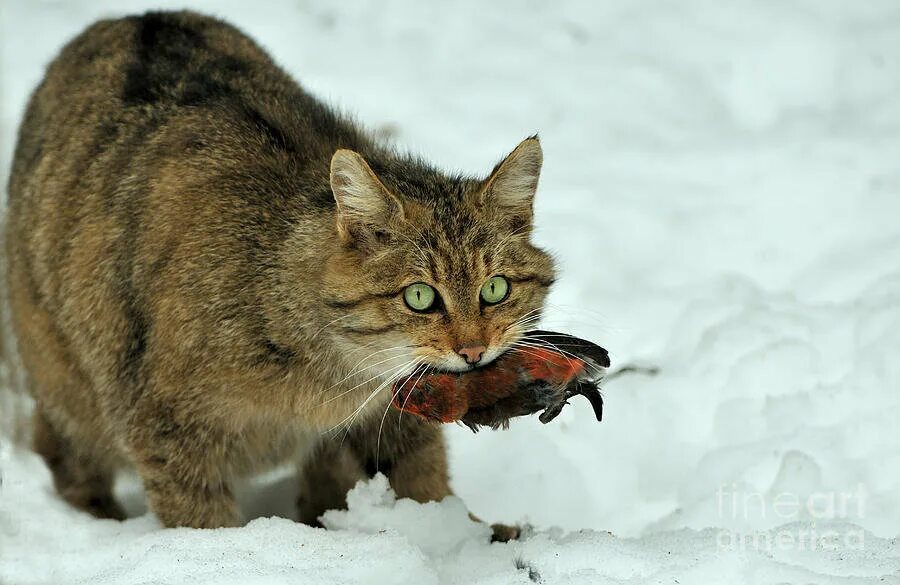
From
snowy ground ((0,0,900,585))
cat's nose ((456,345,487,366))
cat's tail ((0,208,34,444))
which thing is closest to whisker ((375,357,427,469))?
cat's nose ((456,345,487,366))

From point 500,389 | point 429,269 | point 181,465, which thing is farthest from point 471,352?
point 181,465

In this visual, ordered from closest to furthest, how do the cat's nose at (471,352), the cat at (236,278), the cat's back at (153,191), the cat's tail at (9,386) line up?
the cat's nose at (471,352) < the cat at (236,278) < the cat's back at (153,191) < the cat's tail at (9,386)

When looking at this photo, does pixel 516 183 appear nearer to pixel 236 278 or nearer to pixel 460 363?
pixel 460 363

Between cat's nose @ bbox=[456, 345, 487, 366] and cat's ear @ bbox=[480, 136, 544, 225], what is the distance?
0.49 meters

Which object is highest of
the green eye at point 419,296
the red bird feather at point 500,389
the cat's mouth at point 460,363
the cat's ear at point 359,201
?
the cat's ear at point 359,201

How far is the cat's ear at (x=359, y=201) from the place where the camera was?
10.9 ft

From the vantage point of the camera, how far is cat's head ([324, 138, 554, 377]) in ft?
11.0

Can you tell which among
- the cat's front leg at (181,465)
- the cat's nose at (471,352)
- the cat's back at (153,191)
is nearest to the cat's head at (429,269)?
the cat's nose at (471,352)

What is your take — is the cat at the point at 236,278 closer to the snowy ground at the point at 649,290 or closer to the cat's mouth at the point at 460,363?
the cat's mouth at the point at 460,363

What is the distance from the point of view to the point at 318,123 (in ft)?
13.2

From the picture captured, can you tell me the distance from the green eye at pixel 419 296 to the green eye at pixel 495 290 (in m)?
0.16

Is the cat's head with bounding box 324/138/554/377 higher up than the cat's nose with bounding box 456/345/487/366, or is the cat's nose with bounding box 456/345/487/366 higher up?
the cat's head with bounding box 324/138/554/377

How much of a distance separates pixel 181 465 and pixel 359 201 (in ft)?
3.46

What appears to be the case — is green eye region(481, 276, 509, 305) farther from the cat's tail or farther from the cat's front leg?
the cat's tail
